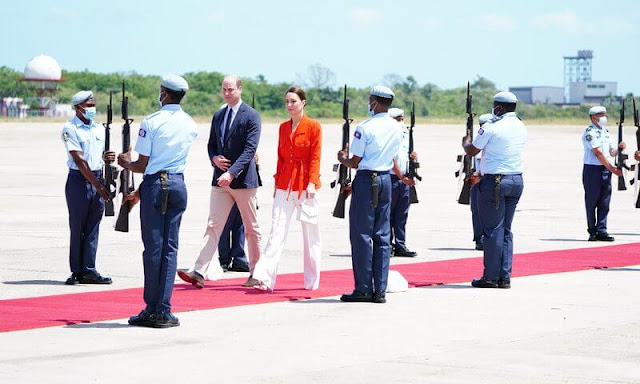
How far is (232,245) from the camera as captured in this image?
15203mm

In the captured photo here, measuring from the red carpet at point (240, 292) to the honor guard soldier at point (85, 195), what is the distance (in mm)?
653

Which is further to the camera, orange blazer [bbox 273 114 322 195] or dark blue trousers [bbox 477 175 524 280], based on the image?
dark blue trousers [bbox 477 175 524 280]

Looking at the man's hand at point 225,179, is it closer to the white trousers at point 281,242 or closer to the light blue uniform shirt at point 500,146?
the white trousers at point 281,242

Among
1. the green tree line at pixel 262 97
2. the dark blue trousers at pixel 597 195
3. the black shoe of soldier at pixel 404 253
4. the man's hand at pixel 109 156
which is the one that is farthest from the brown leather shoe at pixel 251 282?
the green tree line at pixel 262 97

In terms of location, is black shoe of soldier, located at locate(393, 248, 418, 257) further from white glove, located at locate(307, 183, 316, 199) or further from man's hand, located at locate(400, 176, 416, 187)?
white glove, located at locate(307, 183, 316, 199)

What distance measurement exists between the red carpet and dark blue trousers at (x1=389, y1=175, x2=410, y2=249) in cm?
85

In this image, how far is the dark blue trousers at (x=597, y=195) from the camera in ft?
61.9

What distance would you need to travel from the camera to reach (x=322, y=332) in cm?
1087

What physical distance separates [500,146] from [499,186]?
0.40 meters

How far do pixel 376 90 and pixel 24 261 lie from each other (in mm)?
5028

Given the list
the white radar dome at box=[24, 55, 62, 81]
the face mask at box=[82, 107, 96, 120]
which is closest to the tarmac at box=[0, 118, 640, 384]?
the face mask at box=[82, 107, 96, 120]

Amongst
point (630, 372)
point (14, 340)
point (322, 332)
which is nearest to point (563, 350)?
point (630, 372)

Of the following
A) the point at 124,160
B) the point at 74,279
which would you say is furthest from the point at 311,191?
the point at 74,279

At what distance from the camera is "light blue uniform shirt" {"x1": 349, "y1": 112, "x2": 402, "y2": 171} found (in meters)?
12.6
